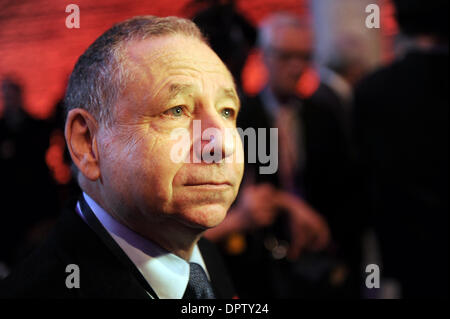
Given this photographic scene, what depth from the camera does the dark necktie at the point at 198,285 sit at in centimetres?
118

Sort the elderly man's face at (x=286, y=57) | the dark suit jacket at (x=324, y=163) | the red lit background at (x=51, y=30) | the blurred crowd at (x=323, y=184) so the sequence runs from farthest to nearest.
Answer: the elderly man's face at (x=286, y=57) < the dark suit jacket at (x=324, y=163) < the blurred crowd at (x=323, y=184) < the red lit background at (x=51, y=30)

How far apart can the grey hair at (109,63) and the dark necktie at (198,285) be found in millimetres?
418

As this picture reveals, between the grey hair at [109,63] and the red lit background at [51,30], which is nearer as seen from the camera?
the grey hair at [109,63]

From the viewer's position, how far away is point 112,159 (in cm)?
107

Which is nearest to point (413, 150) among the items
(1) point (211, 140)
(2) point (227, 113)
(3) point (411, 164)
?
(3) point (411, 164)

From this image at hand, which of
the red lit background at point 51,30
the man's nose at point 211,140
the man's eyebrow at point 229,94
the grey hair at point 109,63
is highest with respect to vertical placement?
the red lit background at point 51,30

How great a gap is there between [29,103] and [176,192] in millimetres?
1352

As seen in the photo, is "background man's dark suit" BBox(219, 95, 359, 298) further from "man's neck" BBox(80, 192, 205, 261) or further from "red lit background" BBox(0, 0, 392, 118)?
"man's neck" BBox(80, 192, 205, 261)

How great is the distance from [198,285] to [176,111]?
0.44m

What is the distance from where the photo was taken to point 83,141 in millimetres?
1129

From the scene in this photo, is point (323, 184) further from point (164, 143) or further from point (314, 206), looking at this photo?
point (164, 143)

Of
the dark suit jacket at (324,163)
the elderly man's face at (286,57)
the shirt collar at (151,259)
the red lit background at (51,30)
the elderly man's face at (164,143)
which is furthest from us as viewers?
the elderly man's face at (286,57)

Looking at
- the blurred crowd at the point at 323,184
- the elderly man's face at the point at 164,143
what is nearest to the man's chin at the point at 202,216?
the elderly man's face at the point at 164,143

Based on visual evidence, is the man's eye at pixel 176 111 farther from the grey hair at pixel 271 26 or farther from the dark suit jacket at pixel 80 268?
the grey hair at pixel 271 26
